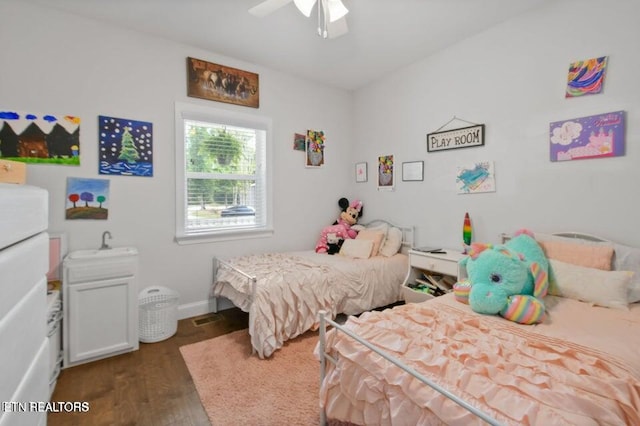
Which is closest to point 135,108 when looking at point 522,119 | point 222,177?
point 222,177

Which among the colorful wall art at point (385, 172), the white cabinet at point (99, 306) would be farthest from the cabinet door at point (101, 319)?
the colorful wall art at point (385, 172)

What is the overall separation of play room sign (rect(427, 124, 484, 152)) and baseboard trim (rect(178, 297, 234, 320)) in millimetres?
2728

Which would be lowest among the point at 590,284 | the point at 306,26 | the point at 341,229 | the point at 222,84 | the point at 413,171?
the point at 590,284

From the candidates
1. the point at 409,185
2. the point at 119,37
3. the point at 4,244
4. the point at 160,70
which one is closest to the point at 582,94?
the point at 409,185

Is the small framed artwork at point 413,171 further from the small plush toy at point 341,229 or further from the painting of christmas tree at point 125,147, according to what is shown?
the painting of christmas tree at point 125,147

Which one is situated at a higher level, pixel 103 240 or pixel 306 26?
pixel 306 26

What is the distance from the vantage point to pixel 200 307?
3.05m

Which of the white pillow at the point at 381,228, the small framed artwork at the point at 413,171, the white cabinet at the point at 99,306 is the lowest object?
the white cabinet at the point at 99,306

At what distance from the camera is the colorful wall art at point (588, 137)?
6.52 ft

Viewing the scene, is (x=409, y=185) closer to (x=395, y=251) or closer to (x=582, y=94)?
(x=395, y=251)

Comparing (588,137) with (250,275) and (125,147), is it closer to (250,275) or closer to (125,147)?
(250,275)

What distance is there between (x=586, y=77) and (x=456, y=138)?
3.26ft

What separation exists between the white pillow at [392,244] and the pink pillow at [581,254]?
53.8 inches

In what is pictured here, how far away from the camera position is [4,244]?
411 millimetres
